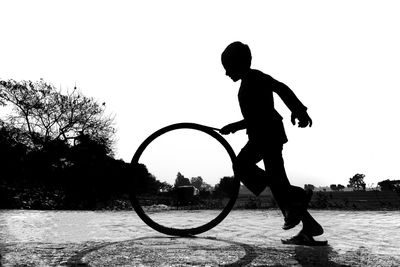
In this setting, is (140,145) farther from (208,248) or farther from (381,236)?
(381,236)

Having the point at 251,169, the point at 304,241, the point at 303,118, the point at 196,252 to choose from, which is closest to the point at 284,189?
the point at 251,169

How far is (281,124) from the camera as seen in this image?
12.9 feet

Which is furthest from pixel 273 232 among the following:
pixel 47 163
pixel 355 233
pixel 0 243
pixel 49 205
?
pixel 47 163

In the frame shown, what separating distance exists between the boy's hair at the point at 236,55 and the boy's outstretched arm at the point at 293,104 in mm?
394

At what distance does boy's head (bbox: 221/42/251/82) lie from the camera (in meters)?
3.96

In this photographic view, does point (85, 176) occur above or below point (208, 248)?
above

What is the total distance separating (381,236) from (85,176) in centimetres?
1938

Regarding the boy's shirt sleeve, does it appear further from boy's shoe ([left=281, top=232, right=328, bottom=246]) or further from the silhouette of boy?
boy's shoe ([left=281, top=232, right=328, bottom=246])

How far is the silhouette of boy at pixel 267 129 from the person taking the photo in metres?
3.88

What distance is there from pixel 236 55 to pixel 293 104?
745 mm

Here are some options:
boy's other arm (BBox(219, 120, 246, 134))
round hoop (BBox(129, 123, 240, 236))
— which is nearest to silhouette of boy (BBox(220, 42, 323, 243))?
boy's other arm (BBox(219, 120, 246, 134))

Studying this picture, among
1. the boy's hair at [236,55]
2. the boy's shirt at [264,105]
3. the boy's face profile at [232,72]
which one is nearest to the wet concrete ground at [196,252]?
the boy's shirt at [264,105]

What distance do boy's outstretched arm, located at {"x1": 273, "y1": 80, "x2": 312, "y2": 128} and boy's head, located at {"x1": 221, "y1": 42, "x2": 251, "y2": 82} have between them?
1.19ft

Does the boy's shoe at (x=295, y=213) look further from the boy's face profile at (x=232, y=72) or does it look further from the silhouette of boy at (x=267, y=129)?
the boy's face profile at (x=232, y=72)
